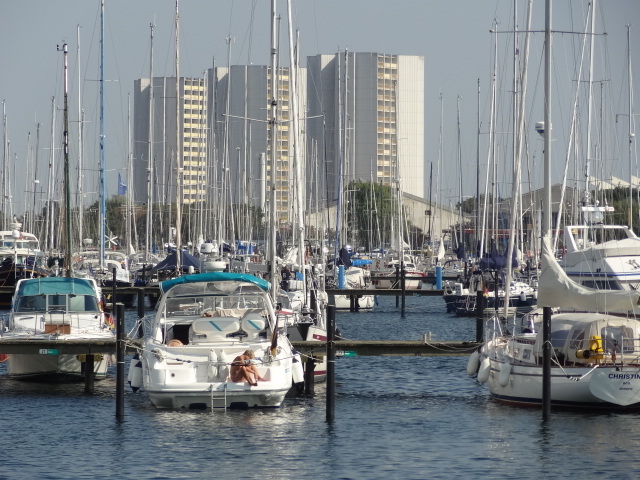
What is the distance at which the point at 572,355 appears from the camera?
27.8 m

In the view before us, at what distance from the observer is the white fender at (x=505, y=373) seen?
2857 centimetres

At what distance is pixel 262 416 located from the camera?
90.5 ft

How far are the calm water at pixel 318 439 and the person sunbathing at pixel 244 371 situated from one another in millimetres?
964

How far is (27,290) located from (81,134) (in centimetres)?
2468

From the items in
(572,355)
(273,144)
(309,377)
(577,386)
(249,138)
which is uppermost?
(249,138)

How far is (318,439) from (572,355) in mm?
6522

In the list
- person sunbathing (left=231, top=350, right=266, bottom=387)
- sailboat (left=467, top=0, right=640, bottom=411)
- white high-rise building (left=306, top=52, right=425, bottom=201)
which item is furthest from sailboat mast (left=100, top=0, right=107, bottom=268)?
white high-rise building (left=306, top=52, right=425, bottom=201)

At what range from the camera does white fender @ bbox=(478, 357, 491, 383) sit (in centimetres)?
2925

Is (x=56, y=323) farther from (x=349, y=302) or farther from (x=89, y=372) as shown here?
(x=349, y=302)

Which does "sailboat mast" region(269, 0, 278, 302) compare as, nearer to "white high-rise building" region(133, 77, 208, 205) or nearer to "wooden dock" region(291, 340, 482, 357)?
"wooden dock" region(291, 340, 482, 357)

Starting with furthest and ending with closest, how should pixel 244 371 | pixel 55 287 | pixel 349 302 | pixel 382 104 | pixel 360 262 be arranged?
1. pixel 382 104
2. pixel 360 262
3. pixel 349 302
4. pixel 55 287
5. pixel 244 371

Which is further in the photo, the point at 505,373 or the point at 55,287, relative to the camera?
the point at 55,287

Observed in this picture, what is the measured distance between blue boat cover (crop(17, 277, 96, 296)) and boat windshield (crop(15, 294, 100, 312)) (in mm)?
126

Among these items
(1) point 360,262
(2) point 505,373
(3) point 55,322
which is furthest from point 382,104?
(2) point 505,373
